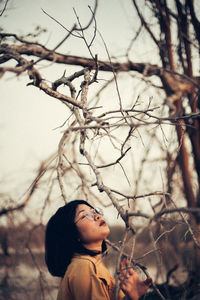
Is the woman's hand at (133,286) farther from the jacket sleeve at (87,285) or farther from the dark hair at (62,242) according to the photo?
the dark hair at (62,242)

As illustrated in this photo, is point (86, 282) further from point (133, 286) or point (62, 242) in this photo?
point (62, 242)

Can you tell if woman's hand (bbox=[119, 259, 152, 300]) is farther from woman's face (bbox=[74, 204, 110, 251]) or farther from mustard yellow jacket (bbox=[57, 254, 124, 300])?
woman's face (bbox=[74, 204, 110, 251])

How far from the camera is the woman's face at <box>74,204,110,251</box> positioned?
1545mm

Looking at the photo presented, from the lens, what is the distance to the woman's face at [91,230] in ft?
5.07

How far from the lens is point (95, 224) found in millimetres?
1575

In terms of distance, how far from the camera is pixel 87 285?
4.38ft

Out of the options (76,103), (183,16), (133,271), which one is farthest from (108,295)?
(183,16)

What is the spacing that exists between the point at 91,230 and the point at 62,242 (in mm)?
195

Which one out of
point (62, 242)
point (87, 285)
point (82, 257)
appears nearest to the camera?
point (87, 285)

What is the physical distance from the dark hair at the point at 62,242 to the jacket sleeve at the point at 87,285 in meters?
0.16

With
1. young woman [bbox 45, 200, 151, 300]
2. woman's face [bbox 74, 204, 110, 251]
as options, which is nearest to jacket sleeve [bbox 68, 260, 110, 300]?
young woman [bbox 45, 200, 151, 300]

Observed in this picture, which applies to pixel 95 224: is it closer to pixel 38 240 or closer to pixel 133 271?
pixel 133 271

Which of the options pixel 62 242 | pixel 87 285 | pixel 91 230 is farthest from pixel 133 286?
pixel 62 242

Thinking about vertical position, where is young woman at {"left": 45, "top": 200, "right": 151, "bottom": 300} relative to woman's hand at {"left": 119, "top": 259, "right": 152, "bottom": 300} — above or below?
above
